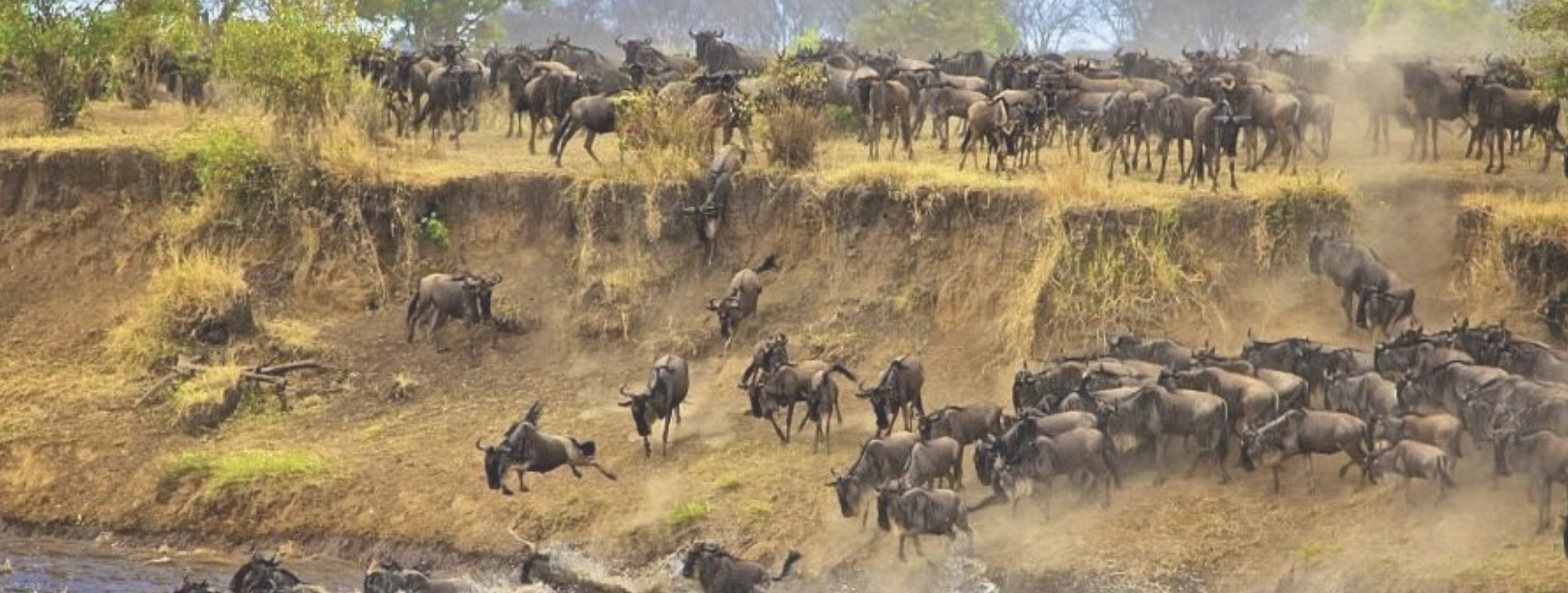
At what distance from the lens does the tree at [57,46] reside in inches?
1109

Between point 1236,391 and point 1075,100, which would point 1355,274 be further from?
point 1075,100

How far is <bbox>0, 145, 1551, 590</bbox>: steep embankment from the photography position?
17.1m

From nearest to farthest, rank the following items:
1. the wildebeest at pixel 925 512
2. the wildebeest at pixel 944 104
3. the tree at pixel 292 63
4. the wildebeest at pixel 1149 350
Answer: the wildebeest at pixel 925 512
the wildebeest at pixel 1149 350
the wildebeest at pixel 944 104
the tree at pixel 292 63

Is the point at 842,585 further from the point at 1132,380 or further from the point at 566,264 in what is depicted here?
the point at 566,264

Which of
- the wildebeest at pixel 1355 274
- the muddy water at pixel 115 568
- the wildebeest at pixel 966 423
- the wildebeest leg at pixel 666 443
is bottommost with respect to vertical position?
the muddy water at pixel 115 568

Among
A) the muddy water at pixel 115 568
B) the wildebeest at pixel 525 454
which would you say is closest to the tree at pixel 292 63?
the muddy water at pixel 115 568

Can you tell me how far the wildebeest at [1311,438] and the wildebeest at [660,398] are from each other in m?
5.29

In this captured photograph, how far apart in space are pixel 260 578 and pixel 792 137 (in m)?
9.30

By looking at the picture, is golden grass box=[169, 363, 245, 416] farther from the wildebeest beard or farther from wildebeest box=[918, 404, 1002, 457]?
wildebeest box=[918, 404, 1002, 457]

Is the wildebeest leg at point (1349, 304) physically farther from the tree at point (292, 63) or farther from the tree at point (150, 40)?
the tree at point (150, 40)

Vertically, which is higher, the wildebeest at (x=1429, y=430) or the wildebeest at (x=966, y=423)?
the wildebeest at (x=1429, y=430)

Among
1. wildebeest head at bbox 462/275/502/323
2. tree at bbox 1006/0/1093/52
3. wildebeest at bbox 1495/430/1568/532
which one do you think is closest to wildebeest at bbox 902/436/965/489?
wildebeest at bbox 1495/430/1568/532

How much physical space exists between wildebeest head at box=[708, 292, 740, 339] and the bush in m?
2.70

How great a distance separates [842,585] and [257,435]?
713 centimetres
